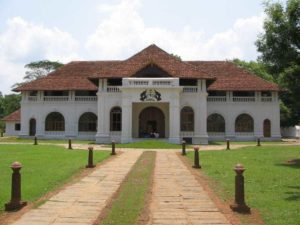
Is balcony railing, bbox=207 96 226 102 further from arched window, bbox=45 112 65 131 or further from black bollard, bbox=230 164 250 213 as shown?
black bollard, bbox=230 164 250 213

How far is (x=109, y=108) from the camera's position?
39594 millimetres

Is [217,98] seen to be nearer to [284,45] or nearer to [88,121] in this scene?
[88,121]

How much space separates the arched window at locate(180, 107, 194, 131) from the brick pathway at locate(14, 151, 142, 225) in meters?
25.6

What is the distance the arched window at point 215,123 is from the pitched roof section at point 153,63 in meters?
7.18

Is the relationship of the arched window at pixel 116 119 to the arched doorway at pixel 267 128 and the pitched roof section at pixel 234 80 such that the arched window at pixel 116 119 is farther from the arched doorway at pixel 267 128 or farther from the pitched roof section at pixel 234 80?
the arched doorway at pixel 267 128

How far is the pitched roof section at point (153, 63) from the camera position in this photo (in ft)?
126

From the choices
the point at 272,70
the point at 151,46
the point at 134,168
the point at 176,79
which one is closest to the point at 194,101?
the point at 176,79

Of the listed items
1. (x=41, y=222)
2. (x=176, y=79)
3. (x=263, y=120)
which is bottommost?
A: (x=41, y=222)

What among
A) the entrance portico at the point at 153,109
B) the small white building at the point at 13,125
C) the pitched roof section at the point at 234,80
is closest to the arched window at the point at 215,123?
the pitched roof section at the point at 234,80

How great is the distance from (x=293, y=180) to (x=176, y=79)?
2354 cm

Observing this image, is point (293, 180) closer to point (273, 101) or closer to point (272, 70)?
point (272, 70)

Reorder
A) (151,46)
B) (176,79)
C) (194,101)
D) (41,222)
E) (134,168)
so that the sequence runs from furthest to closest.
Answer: (151,46), (194,101), (176,79), (134,168), (41,222)

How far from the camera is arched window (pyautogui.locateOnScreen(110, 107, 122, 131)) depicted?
1590 inches

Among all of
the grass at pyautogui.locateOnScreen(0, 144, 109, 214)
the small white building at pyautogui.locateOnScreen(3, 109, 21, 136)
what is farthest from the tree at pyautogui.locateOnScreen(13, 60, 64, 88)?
the grass at pyautogui.locateOnScreen(0, 144, 109, 214)
